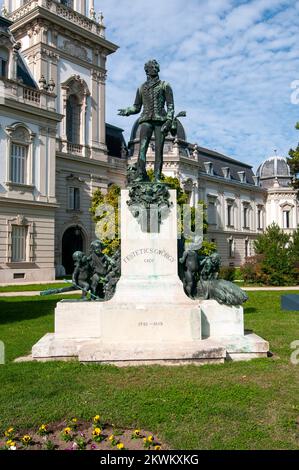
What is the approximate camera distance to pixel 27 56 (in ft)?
98.8

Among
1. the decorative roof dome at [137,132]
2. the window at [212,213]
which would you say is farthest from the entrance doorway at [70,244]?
the window at [212,213]

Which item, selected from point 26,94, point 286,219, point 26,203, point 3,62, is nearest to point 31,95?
point 26,94

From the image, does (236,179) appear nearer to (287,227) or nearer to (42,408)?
(287,227)

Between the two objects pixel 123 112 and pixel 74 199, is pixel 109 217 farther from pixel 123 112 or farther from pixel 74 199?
pixel 123 112

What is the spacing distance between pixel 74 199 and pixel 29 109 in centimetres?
788

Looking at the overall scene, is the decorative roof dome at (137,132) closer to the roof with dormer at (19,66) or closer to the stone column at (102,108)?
the stone column at (102,108)

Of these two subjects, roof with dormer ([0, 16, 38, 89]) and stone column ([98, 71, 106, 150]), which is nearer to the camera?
roof with dormer ([0, 16, 38, 89])

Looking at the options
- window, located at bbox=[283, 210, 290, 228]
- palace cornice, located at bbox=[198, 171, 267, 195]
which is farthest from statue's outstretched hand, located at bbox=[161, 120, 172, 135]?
window, located at bbox=[283, 210, 290, 228]

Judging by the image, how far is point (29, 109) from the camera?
2469 centimetres

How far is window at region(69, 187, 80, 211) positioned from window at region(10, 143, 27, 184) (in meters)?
5.92

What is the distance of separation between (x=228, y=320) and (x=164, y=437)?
338cm

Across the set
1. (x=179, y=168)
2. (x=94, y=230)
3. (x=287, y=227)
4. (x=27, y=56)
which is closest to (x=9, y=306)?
(x=94, y=230)

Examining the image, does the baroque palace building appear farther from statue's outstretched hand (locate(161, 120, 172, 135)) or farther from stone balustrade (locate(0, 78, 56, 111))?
statue's outstretched hand (locate(161, 120, 172, 135))

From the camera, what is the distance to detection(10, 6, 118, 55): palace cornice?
28.7 metres
